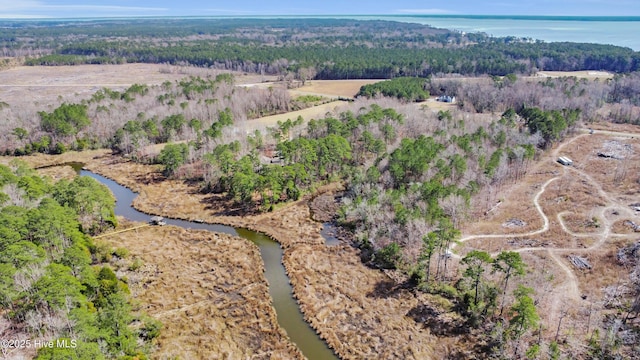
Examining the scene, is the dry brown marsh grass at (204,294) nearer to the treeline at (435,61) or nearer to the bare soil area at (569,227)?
the bare soil area at (569,227)

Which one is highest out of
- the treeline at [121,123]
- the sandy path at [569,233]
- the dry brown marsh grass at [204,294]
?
the treeline at [121,123]

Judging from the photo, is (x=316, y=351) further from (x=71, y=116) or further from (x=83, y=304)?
(x=71, y=116)

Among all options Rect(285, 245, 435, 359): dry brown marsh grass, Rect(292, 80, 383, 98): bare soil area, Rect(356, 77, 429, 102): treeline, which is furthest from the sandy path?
Rect(292, 80, 383, 98): bare soil area

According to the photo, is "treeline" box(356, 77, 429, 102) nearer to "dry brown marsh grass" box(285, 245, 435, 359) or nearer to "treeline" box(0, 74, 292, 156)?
"treeline" box(0, 74, 292, 156)

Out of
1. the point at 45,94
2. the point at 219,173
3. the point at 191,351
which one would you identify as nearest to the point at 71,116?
the point at 219,173

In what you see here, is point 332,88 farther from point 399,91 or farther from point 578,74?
point 578,74

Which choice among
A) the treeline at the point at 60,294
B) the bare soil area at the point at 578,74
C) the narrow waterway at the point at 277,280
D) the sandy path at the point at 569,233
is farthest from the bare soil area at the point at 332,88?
the treeline at the point at 60,294

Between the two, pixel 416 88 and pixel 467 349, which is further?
pixel 416 88
